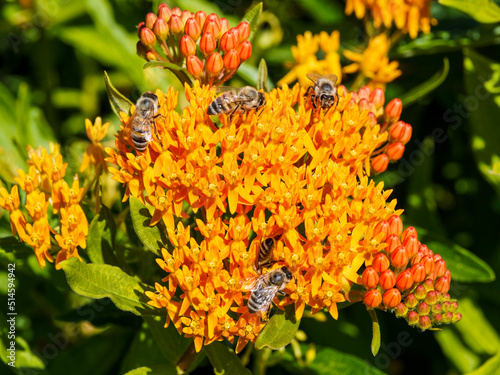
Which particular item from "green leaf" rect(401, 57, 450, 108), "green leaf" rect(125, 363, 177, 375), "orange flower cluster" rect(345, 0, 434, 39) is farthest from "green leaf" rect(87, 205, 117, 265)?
"orange flower cluster" rect(345, 0, 434, 39)

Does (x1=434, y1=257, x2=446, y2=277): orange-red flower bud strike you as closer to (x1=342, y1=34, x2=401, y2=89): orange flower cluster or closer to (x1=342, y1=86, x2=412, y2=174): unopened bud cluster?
(x1=342, y1=86, x2=412, y2=174): unopened bud cluster

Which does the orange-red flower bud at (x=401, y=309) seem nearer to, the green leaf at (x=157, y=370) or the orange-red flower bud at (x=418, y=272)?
the orange-red flower bud at (x=418, y=272)

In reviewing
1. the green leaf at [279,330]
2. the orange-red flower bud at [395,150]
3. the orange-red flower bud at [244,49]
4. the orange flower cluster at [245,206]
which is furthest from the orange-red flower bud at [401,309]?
the orange-red flower bud at [244,49]

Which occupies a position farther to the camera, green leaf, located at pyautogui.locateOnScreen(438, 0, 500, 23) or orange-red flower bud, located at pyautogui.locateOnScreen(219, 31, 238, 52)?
green leaf, located at pyautogui.locateOnScreen(438, 0, 500, 23)

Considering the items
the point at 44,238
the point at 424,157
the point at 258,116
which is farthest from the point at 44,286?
the point at 424,157

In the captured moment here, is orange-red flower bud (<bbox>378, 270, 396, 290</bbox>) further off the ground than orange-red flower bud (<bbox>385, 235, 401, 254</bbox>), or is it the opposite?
orange-red flower bud (<bbox>385, 235, 401, 254</bbox>)

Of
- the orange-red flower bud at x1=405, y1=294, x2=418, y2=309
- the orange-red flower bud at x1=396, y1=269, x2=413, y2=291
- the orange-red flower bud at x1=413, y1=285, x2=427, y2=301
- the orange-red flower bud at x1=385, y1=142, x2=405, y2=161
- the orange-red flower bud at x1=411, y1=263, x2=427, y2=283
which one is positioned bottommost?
the orange-red flower bud at x1=405, y1=294, x2=418, y2=309
